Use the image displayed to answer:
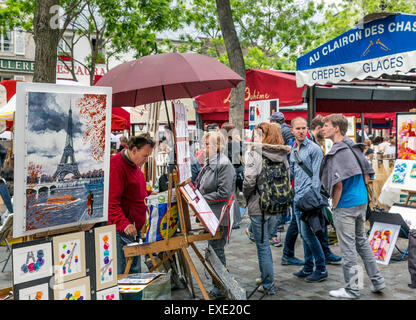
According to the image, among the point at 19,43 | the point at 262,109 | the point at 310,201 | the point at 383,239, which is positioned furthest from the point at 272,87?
the point at 19,43

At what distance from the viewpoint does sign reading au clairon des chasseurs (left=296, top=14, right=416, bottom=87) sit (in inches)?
219

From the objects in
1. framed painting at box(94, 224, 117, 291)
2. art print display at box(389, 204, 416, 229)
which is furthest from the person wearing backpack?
art print display at box(389, 204, 416, 229)

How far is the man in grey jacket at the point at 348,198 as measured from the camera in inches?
179

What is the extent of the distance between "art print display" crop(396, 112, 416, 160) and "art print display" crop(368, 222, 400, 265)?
1.79 m

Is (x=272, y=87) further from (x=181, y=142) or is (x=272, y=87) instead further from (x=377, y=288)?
(x=181, y=142)

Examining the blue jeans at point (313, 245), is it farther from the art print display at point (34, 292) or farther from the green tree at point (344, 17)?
the green tree at point (344, 17)

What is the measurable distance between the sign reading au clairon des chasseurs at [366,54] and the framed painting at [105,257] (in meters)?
4.19

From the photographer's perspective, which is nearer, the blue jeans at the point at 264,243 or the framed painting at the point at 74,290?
the framed painting at the point at 74,290

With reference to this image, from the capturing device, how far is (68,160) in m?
2.75

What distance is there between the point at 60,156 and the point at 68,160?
0.06 m

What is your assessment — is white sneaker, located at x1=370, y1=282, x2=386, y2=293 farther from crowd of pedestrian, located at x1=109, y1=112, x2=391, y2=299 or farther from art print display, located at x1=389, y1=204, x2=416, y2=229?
art print display, located at x1=389, y1=204, x2=416, y2=229

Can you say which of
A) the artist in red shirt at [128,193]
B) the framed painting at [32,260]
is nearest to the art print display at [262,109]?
the artist in red shirt at [128,193]

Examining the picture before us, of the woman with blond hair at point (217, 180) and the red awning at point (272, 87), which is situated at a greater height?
the red awning at point (272, 87)

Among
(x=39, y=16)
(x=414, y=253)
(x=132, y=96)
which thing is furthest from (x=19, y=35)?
(x=414, y=253)
